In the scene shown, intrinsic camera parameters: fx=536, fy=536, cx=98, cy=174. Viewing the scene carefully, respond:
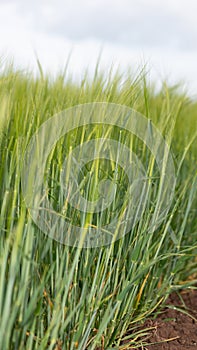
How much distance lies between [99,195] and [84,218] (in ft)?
0.37

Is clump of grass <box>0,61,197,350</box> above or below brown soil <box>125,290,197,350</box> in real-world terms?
above

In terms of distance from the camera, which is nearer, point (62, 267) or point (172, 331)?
point (62, 267)

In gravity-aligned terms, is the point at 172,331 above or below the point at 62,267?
below

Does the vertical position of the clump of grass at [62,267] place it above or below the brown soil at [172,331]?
above

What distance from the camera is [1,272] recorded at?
1159 mm

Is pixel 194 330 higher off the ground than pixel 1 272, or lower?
lower

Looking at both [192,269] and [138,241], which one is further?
[192,269]

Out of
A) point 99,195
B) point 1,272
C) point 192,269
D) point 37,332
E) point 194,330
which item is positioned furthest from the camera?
point 192,269

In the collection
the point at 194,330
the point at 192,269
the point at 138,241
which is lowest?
the point at 194,330

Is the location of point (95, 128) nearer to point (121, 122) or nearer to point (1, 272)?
point (121, 122)

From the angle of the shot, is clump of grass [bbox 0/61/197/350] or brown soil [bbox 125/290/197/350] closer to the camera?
clump of grass [bbox 0/61/197/350]

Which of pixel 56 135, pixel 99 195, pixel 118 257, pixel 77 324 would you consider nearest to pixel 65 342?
pixel 77 324

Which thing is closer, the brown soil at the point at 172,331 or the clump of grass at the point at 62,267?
the clump of grass at the point at 62,267

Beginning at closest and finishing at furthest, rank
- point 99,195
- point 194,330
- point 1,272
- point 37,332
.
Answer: point 1,272 → point 37,332 → point 99,195 → point 194,330
